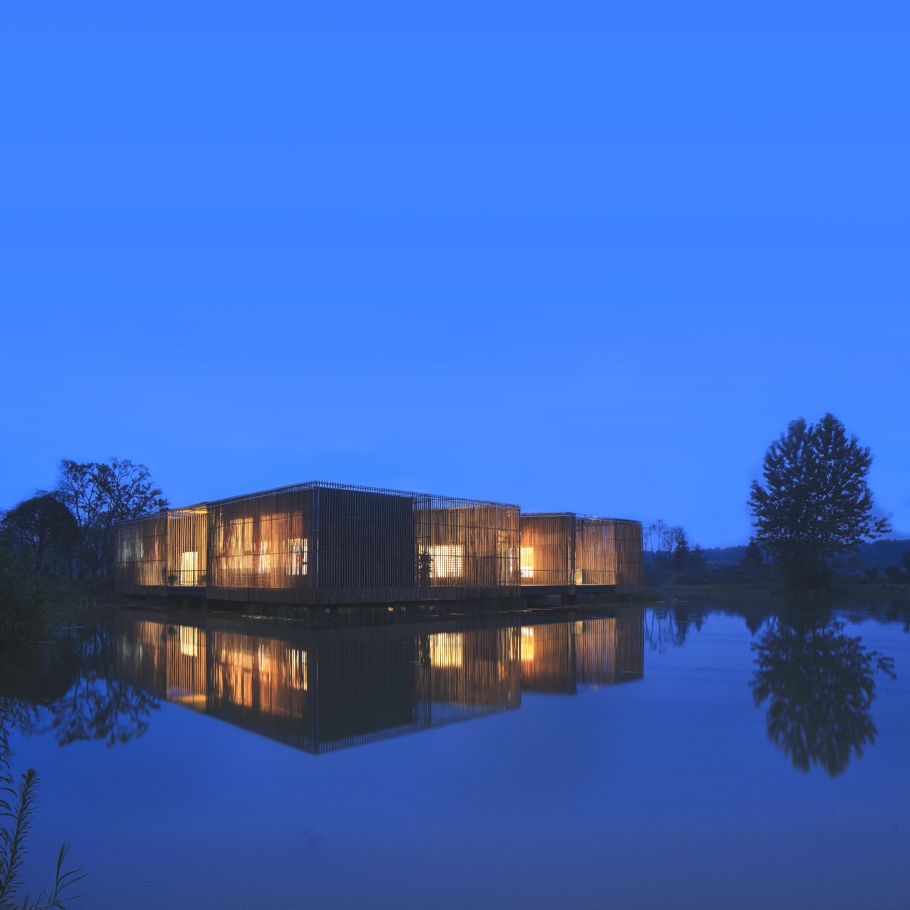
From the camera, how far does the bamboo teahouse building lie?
20000 mm

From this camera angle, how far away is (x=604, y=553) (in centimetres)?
3052

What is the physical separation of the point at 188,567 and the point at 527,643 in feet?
54.4

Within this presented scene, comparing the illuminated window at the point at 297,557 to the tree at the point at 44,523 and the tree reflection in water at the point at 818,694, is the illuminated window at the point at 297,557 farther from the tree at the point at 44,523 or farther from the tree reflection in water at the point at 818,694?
the tree at the point at 44,523

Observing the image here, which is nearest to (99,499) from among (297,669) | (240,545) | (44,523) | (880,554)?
(44,523)

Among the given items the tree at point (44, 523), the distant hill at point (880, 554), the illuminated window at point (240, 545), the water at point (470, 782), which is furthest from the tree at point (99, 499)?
the distant hill at point (880, 554)

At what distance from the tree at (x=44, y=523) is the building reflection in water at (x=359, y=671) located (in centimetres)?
2035

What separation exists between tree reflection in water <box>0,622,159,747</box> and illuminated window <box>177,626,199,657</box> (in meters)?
1.19

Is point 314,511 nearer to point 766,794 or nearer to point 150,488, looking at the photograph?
point 766,794

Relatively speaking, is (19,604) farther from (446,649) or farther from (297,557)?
(297,557)

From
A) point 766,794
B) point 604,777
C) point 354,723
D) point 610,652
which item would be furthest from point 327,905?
point 610,652

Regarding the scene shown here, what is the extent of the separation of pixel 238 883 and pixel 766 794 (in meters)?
3.13

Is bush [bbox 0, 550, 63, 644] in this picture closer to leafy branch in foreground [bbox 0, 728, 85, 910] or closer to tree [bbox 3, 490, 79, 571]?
leafy branch in foreground [bbox 0, 728, 85, 910]

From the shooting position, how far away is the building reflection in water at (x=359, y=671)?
7.11m

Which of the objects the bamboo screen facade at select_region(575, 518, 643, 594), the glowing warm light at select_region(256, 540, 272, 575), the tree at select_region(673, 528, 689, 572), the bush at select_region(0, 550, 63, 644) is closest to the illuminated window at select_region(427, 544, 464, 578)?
the glowing warm light at select_region(256, 540, 272, 575)
